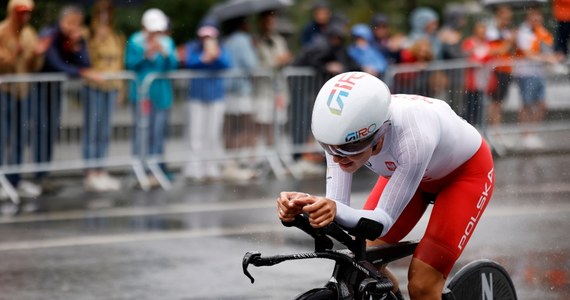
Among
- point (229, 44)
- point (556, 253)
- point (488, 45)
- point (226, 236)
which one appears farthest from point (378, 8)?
point (556, 253)

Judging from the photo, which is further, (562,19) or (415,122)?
(562,19)

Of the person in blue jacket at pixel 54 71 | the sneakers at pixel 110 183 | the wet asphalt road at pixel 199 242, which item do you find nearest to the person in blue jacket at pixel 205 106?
the wet asphalt road at pixel 199 242

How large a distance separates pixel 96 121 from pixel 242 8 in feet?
9.33

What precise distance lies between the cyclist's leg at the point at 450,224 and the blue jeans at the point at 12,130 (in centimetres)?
813

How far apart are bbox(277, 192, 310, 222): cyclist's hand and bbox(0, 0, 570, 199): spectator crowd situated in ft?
23.1

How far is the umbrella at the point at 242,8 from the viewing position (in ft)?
51.0

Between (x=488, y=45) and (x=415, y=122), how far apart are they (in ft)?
37.1

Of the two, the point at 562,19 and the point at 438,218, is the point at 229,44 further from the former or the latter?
the point at 438,218

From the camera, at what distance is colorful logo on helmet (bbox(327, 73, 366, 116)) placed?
514 centimetres

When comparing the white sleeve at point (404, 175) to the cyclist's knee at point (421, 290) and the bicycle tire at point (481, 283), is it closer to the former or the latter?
the cyclist's knee at point (421, 290)

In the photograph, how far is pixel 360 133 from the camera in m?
5.18

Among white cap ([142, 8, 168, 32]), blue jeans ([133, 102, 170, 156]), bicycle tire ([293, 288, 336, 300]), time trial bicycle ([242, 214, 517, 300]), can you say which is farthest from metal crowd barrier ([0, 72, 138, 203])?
bicycle tire ([293, 288, 336, 300])

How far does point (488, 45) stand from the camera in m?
16.6

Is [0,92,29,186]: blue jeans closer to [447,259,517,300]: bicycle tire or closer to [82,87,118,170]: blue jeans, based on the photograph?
[82,87,118,170]: blue jeans
